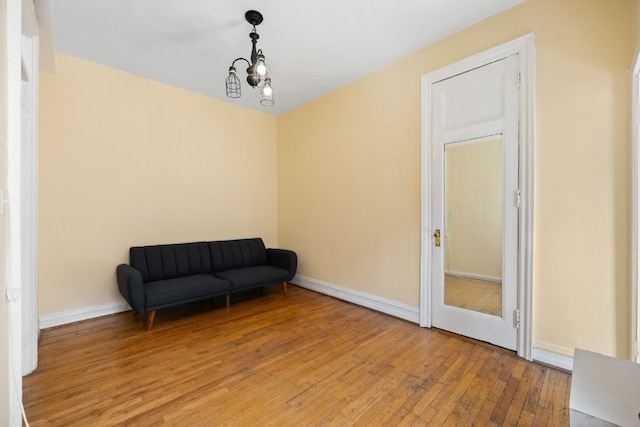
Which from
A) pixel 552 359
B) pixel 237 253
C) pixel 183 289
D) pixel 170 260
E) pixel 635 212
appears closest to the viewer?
pixel 635 212

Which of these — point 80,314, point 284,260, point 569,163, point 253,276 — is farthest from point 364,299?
point 80,314

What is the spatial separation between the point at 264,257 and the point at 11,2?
3393 millimetres

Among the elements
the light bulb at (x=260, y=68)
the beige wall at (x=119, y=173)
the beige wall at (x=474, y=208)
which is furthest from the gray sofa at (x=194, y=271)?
the light bulb at (x=260, y=68)

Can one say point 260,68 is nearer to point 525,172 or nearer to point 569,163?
point 525,172

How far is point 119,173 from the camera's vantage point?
10.6ft

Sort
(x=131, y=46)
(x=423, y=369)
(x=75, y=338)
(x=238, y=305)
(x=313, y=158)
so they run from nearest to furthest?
(x=423, y=369)
(x=75, y=338)
(x=131, y=46)
(x=238, y=305)
(x=313, y=158)

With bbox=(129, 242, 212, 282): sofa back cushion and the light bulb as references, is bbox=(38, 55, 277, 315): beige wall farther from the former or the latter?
the light bulb

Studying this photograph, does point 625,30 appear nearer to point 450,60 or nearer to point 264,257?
point 450,60

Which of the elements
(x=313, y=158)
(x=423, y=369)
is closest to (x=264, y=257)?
(x=313, y=158)

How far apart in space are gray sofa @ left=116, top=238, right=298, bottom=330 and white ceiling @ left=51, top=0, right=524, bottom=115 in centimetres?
218

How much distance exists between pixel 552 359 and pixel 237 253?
355cm

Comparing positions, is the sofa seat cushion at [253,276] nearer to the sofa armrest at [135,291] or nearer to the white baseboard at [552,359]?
the sofa armrest at [135,291]

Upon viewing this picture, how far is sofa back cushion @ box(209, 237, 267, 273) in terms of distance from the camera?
3.76m

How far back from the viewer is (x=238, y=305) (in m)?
3.48
